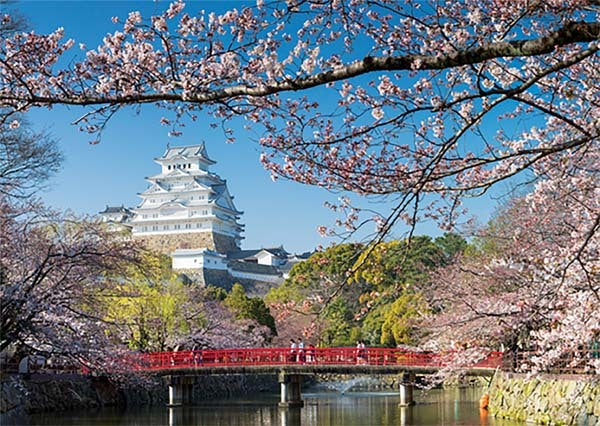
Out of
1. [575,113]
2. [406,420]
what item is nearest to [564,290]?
[575,113]

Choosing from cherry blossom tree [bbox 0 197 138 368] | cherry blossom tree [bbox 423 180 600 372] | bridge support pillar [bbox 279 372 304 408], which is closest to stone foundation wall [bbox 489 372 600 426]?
cherry blossom tree [bbox 423 180 600 372]

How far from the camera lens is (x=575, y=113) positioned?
231 inches

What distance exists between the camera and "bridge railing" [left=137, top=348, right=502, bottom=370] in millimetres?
19062

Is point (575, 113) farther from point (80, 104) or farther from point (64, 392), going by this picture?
point (64, 392)

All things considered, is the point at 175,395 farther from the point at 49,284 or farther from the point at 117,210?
the point at 117,210

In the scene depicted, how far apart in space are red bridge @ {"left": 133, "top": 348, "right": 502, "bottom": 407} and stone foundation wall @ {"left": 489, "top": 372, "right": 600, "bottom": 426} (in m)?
3.38

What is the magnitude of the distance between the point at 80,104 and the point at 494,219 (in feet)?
54.8

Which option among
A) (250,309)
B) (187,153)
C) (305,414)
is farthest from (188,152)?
(305,414)

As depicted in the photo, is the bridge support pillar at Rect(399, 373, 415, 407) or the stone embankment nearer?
the stone embankment

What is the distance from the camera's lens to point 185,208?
5347 cm

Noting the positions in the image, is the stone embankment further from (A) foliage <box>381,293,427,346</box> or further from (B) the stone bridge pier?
(A) foliage <box>381,293,427,346</box>

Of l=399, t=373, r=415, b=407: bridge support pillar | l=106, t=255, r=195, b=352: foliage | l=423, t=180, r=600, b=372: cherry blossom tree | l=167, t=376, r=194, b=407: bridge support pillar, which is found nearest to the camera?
l=423, t=180, r=600, b=372: cherry blossom tree

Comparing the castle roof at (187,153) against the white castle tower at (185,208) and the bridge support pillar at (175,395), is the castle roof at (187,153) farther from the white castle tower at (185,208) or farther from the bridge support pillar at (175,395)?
the bridge support pillar at (175,395)

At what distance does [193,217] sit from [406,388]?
36.2m
